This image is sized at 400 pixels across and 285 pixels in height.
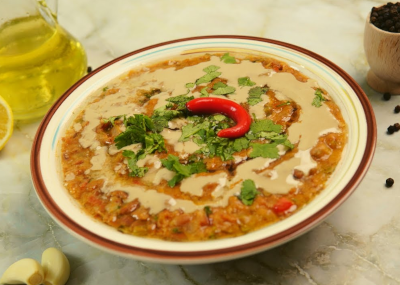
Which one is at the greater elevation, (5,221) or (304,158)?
(304,158)

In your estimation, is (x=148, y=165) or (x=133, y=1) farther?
(x=133, y=1)

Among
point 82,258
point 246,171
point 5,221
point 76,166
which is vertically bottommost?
point 5,221

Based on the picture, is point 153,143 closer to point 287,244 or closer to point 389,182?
point 287,244

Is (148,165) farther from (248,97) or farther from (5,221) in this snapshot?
(5,221)

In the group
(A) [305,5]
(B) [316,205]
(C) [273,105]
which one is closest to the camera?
(B) [316,205]

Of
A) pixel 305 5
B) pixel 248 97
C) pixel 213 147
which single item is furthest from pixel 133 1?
pixel 213 147

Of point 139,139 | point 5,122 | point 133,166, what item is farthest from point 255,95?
point 5,122

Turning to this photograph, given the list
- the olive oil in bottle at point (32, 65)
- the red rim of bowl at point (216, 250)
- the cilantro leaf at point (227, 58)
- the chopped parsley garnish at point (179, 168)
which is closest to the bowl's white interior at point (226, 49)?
the red rim of bowl at point (216, 250)
